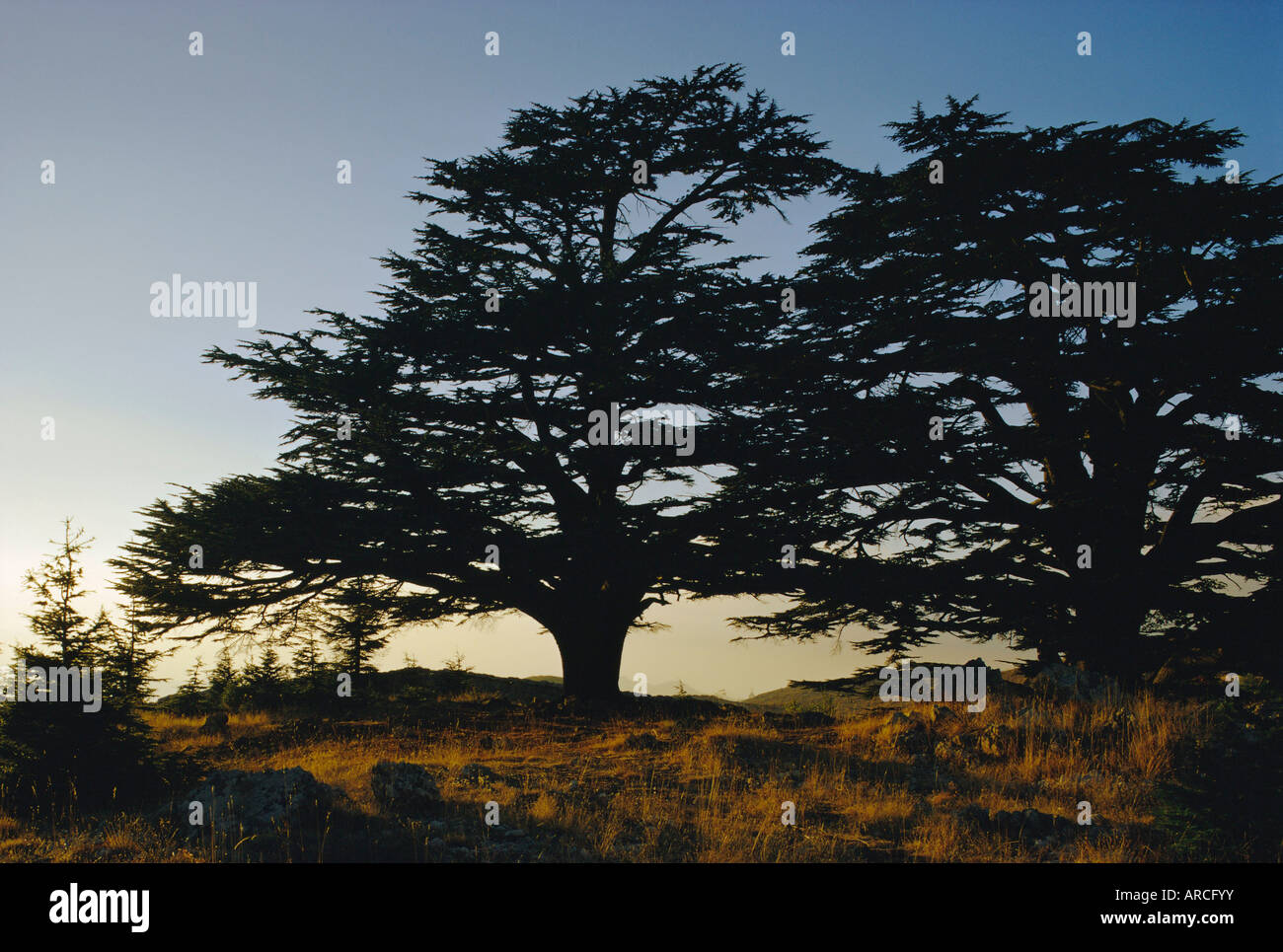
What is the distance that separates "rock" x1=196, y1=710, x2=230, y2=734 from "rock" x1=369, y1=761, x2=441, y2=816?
880cm

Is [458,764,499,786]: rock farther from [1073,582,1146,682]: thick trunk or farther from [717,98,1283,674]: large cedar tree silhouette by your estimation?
[1073,582,1146,682]: thick trunk

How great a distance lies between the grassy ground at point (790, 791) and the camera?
7355 millimetres

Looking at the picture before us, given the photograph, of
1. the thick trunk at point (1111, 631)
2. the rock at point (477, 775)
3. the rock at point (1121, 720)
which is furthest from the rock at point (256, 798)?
the thick trunk at point (1111, 631)

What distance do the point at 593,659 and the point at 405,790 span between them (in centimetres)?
986

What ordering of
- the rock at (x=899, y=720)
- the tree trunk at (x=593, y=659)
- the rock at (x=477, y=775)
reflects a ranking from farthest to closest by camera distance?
the tree trunk at (x=593, y=659), the rock at (x=899, y=720), the rock at (x=477, y=775)

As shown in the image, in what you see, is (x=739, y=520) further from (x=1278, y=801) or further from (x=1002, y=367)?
(x=1278, y=801)

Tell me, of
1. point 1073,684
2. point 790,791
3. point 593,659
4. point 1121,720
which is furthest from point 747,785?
point 593,659

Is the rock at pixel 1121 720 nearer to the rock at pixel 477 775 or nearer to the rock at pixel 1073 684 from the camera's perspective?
the rock at pixel 1073 684

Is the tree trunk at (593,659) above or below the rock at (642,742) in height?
above

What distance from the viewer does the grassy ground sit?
7355 mm

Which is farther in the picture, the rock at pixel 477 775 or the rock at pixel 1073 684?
the rock at pixel 1073 684

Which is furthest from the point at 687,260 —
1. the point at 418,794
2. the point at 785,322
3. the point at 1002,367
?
the point at 418,794

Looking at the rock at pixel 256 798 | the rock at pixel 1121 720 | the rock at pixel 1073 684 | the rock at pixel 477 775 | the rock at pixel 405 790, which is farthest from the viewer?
the rock at pixel 1073 684

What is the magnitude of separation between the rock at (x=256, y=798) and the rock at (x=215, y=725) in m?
7.93
